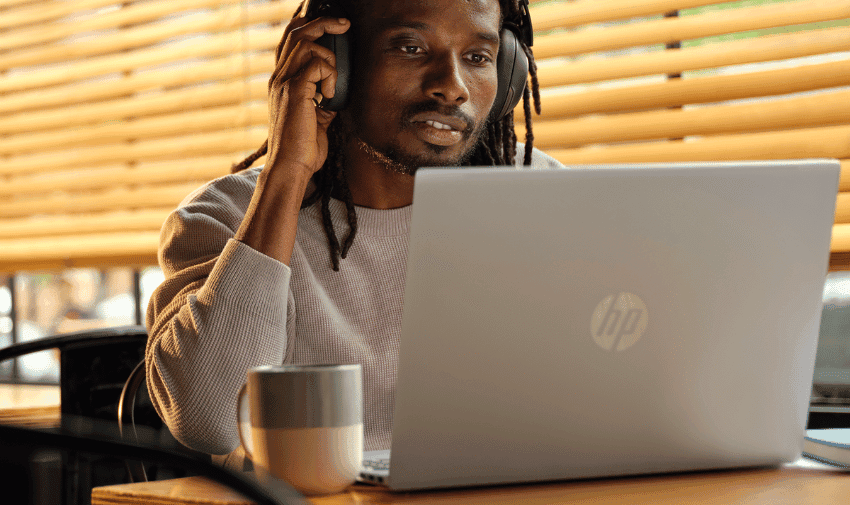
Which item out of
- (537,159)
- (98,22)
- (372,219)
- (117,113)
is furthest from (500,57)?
(98,22)

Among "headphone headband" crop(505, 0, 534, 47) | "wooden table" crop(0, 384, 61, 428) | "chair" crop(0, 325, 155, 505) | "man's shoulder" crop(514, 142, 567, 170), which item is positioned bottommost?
"wooden table" crop(0, 384, 61, 428)

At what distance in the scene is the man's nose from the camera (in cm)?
132

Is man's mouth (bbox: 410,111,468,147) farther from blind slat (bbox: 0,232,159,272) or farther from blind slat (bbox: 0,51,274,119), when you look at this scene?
blind slat (bbox: 0,232,159,272)

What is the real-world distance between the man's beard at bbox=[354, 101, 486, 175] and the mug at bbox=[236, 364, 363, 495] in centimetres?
74

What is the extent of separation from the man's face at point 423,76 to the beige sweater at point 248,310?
0.12m

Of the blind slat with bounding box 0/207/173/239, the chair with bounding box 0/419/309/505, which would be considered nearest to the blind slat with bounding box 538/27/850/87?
the blind slat with bounding box 0/207/173/239

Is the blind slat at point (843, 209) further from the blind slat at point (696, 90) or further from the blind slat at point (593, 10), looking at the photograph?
the blind slat at point (593, 10)

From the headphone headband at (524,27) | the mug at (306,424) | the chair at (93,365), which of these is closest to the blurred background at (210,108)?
the headphone headband at (524,27)

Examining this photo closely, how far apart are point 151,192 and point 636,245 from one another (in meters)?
1.77

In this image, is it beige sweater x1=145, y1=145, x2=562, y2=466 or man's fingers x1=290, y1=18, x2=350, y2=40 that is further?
man's fingers x1=290, y1=18, x2=350, y2=40

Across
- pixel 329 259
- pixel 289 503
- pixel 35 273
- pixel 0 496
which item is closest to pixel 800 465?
pixel 289 503

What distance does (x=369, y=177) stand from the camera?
4.63ft

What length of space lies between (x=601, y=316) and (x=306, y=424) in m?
0.25

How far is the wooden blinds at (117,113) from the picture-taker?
210 cm
